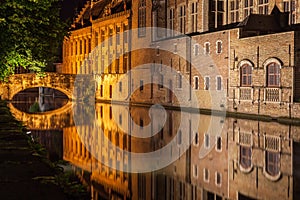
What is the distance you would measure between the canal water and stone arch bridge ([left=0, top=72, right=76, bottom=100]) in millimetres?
40411

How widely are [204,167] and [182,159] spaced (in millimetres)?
1695

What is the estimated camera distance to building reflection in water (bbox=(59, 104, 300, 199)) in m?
12.5

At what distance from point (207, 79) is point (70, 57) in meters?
51.3

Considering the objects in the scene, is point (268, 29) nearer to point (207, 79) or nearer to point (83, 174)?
point (207, 79)

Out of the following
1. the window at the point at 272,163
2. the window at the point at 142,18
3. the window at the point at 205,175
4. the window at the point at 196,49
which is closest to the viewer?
the window at the point at 205,175

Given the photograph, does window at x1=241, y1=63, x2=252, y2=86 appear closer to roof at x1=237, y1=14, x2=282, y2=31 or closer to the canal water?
roof at x1=237, y1=14, x2=282, y2=31

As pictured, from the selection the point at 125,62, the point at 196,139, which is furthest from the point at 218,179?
the point at 125,62

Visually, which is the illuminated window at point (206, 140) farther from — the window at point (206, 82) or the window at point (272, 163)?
the window at point (206, 82)

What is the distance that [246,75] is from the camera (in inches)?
1577

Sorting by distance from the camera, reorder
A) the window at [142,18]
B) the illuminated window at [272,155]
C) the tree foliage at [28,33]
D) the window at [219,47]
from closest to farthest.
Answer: the illuminated window at [272,155] < the tree foliage at [28,33] < the window at [219,47] < the window at [142,18]

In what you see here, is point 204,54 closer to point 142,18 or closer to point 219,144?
point 142,18

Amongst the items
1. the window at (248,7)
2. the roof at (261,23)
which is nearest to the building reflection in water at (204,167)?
the roof at (261,23)

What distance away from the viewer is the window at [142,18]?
202 feet

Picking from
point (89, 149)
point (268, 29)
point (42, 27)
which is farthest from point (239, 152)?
point (268, 29)
